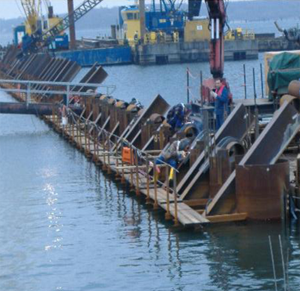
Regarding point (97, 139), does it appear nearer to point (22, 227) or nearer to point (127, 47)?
point (22, 227)

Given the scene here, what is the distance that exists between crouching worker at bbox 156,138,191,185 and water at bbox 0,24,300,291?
4.94 feet

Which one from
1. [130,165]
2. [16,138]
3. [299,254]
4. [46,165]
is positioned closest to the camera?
[299,254]

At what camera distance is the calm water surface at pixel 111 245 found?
74.0ft

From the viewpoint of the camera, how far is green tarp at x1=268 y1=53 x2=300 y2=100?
3838 centimetres

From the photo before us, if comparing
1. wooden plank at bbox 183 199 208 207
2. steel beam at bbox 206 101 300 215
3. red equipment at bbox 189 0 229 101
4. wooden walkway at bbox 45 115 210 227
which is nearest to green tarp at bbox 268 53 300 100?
wooden walkway at bbox 45 115 210 227

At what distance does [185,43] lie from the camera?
131500 millimetres

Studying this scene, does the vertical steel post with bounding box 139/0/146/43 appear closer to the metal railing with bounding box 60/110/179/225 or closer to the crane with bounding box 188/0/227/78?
the metal railing with bounding box 60/110/179/225

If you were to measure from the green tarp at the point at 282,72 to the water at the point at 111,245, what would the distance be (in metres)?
7.22

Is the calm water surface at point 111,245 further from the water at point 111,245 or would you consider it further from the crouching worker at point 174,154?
the crouching worker at point 174,154

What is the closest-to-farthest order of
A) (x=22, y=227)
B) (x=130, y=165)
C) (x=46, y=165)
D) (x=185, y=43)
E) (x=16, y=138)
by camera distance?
(x=22, y=227), (x=130, y=165), (x=46, y=165), (x=16, y=138), (x=185, y=43)

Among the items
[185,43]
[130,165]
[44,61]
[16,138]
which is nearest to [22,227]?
[130,165]

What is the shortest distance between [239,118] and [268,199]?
4.73 metres

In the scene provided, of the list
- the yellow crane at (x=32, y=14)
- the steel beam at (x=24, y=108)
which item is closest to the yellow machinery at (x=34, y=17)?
the yellow crane at (x=32, y=14)

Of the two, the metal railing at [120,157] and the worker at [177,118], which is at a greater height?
the worker at [177,118]
